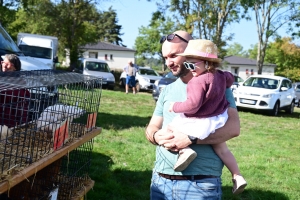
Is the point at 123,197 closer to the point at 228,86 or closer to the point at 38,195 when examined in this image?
the point at 38,195

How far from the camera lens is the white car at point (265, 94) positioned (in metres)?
15.1

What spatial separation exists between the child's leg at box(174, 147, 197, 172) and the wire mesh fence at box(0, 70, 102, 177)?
100 cm

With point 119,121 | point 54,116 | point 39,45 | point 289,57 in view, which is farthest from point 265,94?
point 289,57

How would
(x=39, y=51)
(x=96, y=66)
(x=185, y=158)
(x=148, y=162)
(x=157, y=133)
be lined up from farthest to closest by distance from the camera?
(x=96, y=66), (x=39, y=51), (x=148, y=162), (x=157, y=133), (x=185, y=158)

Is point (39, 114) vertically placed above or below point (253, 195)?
above

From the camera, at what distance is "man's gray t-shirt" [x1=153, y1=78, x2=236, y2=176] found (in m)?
2.46

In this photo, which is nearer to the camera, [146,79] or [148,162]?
[148,162]

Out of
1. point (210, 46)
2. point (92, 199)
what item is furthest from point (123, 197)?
point (210, 46)

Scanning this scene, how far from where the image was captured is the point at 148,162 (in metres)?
6.34

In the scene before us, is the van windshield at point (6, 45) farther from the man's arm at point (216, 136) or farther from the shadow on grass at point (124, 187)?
the man's arm at point (216, 136)

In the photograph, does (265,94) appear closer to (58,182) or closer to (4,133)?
(58,182)

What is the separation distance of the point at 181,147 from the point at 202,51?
0.59 metres

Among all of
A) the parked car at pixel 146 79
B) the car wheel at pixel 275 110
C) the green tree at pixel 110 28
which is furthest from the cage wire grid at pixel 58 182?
the green tree at pixel 110 28

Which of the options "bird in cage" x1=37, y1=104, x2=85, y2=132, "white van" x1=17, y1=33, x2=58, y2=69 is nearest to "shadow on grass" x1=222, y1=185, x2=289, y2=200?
"bird in cage" x1=37, y1=104, x2=85, y2=132
